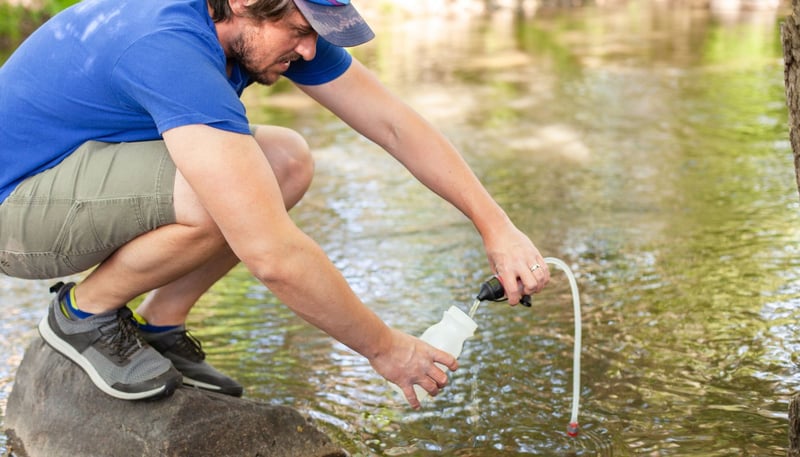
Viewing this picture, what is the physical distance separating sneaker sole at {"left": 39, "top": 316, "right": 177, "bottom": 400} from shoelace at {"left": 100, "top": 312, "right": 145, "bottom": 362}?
2.8 inches

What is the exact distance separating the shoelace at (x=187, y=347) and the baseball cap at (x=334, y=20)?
99 cm

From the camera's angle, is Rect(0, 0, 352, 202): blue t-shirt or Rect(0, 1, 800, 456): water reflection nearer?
Rect(0, 0, 352, 202): blue t-shirt

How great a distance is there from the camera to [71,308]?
256 cm

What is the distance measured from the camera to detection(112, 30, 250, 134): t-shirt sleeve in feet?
6.66

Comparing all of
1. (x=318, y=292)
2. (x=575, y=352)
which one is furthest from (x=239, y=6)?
(x=575, y=352)

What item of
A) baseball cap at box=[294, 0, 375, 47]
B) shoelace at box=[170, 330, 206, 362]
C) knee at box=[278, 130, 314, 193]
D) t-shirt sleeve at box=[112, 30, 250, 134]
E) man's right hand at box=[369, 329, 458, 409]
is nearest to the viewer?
t-shirt sleeve at box=[112, 30, 250, 134]

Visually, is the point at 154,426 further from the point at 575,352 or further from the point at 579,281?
the point at 579,281

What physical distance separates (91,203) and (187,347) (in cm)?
58

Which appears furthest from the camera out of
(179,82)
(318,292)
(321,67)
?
(321,67)

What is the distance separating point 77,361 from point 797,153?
5.82 feet

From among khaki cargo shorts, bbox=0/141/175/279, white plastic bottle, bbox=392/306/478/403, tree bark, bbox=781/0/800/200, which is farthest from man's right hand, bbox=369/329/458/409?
tree bark, bbox=781/0/800/200

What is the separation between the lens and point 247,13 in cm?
220

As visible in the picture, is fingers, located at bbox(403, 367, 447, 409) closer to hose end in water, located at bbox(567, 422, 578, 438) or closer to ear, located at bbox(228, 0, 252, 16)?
hose end in water, located at bbox(567, 422, 578, 438)

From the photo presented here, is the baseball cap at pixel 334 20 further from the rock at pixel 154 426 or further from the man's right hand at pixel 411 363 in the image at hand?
the rock at pixel 154 426
